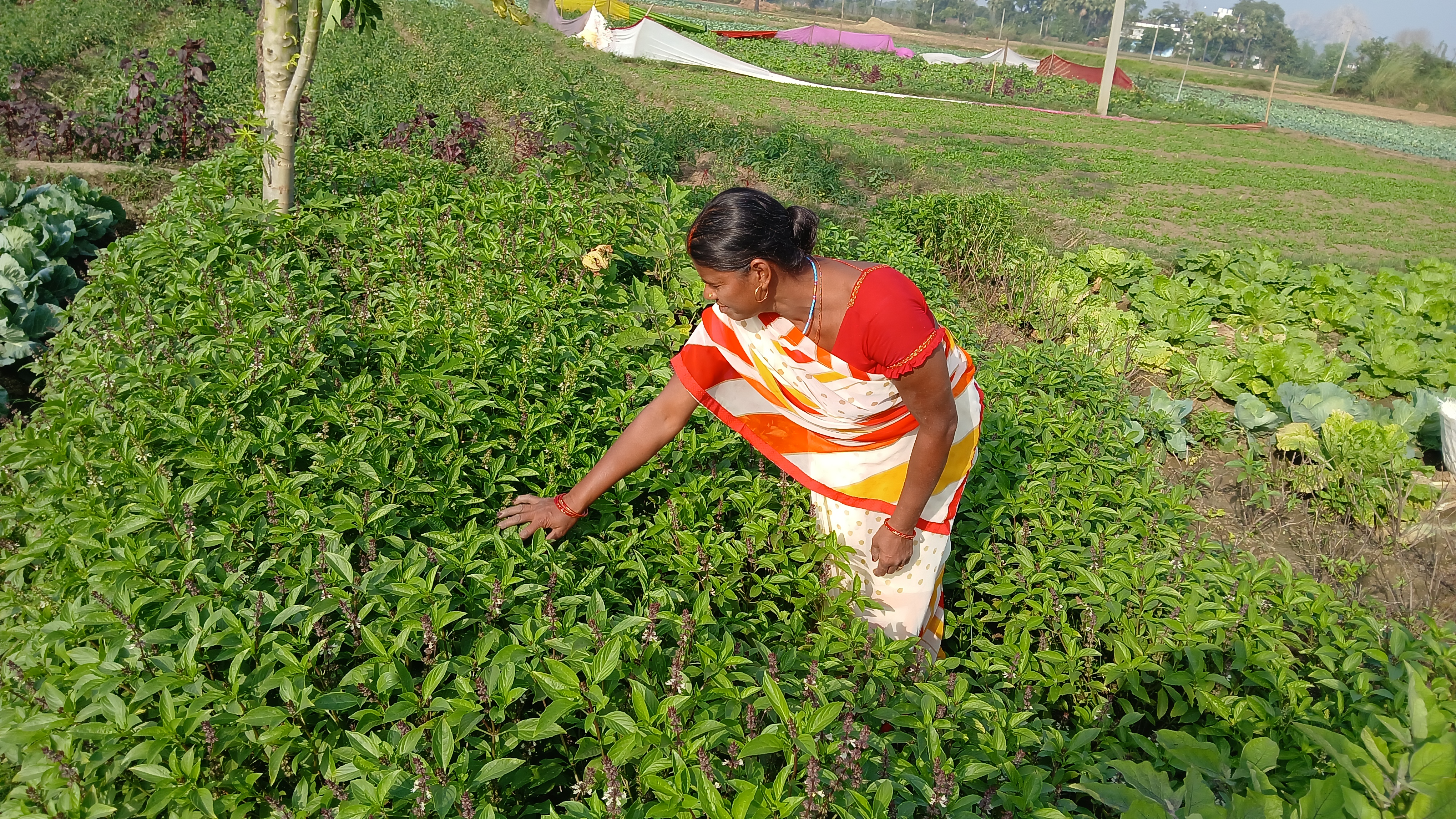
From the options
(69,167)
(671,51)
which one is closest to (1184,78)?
(671,51)

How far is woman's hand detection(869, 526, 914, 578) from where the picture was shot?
236 centimetres

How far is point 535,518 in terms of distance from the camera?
2.15 meters

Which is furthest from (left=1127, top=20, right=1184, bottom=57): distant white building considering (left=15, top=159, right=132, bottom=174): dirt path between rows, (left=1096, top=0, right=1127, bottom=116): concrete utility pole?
(left=15, top=159, right=132, bottom=174): dirt path between rows

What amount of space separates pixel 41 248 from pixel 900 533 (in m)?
5.00

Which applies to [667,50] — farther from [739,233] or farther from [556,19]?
[739,233]

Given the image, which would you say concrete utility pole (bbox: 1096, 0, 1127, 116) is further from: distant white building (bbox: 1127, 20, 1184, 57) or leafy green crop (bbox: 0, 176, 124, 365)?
distant white building (bbox: 1127, 20, 1184, 57)

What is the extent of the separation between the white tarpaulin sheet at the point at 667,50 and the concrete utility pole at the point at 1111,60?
7.68m

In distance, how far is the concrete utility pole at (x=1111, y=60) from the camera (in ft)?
71.8

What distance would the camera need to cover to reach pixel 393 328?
108 inches

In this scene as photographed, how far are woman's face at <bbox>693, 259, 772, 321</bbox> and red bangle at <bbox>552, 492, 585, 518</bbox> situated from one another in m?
0.64

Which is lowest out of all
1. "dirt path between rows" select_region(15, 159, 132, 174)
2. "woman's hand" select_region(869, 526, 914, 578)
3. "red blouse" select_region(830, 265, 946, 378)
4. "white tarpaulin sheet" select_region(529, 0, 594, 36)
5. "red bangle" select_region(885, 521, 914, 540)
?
"woman's hand" select_region(869, 526, 914, 578)

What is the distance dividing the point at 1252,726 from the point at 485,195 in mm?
3843

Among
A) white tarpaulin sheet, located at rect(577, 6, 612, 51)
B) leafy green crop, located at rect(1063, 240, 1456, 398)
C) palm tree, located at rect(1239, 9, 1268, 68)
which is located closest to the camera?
leafy green crop, located at rect(1063, 240, 1456, 398)

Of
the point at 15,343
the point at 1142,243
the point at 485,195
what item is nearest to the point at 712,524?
the point at 485,195
